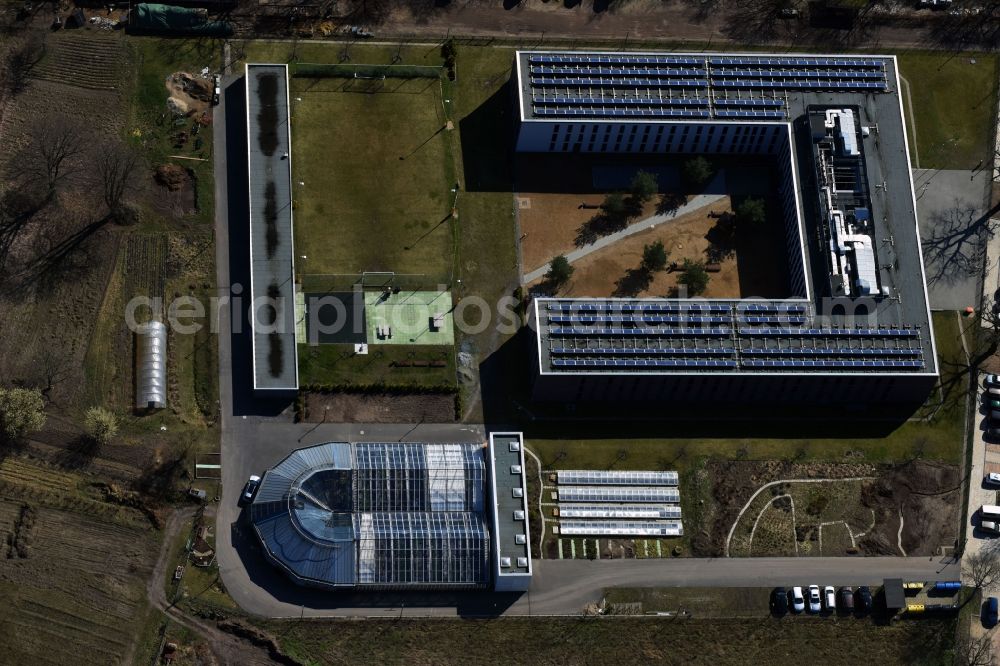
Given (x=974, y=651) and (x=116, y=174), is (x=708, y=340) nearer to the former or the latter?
(x=974, y=651)

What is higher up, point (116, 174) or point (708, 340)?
point (116, 174)

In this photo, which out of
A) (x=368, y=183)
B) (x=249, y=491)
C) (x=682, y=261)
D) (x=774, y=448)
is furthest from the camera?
(x=682, y=261)

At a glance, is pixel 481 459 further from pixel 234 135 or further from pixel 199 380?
pixel 234 135

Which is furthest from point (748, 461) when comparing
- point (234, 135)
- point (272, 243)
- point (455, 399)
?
point (234, 135)

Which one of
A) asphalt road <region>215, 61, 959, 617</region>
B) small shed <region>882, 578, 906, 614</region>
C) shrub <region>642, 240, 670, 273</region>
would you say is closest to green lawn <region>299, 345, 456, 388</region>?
asphalt road <region>215, 61, 959, 617</region>

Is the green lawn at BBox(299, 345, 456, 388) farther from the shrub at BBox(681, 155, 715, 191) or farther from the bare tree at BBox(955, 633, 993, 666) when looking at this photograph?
the bare tree at BBox(955, 633, 993, 666)

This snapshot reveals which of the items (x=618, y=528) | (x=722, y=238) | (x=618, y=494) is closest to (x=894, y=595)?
(x=618, y=528)
